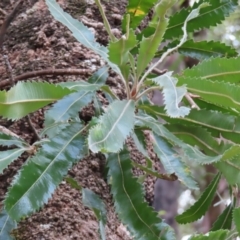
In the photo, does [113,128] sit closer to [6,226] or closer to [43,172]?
[43,172]

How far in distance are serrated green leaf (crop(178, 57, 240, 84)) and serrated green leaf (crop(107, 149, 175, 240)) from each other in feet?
0.60

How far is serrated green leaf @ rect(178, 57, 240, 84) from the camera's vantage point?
0.78 meters

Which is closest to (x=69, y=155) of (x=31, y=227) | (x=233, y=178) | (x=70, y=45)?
(x=31, y=227)

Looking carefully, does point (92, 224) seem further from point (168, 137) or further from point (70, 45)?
point (70, 45)

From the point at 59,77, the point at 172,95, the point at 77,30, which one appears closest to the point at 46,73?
the point at 59,77

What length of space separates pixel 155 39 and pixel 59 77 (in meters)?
0.30

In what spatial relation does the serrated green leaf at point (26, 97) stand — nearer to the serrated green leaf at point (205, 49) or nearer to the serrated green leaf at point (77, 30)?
the serrated green leaf at point (77, 30)

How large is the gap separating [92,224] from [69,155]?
0.17 meters

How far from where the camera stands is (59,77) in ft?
3.18

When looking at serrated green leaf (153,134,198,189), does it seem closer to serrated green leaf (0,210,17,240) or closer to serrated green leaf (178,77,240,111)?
serrated green leaf (178,77,240,111)

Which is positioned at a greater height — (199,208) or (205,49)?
(205,49)

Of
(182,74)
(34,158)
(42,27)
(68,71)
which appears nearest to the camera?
(34,158)

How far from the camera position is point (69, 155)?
72cm

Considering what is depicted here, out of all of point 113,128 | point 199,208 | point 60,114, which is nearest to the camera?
point 113,128
